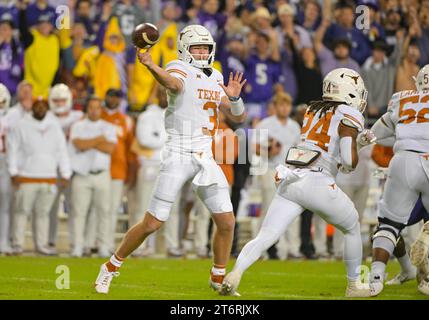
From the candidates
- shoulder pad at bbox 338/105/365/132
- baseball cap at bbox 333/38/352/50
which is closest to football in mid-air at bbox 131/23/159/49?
shoulder pad at bbox 338/105/365/132

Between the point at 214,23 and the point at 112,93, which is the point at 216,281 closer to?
the point at 112,93

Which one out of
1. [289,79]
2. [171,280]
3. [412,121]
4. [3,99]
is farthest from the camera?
[289,79]

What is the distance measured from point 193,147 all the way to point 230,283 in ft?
3.92

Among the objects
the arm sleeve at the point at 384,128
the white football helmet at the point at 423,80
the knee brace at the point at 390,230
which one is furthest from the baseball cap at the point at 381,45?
the knee brace at the point at 390,230

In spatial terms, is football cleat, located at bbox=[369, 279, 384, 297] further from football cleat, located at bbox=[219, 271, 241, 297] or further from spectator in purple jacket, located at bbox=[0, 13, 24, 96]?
spectator in purple jacket, located at bbox=[0, 13, 24, 96]

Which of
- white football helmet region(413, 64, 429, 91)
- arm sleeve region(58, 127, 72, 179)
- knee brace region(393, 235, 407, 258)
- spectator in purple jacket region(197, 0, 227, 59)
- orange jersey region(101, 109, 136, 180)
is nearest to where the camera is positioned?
white football helmet region(413, 64, 429, 91)

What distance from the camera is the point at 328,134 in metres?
8.93

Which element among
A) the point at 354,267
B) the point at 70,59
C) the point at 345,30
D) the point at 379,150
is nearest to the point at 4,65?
the point at 70,59

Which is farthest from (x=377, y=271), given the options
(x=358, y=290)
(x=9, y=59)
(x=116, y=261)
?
(x=9, y=59)

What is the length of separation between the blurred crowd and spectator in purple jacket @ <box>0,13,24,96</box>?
2 cm

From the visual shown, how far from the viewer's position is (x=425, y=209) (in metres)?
10.2

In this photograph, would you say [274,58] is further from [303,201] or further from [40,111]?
[303,201]

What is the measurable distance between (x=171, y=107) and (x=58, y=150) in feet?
19.3

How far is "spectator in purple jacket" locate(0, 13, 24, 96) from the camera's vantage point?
16.4 m
